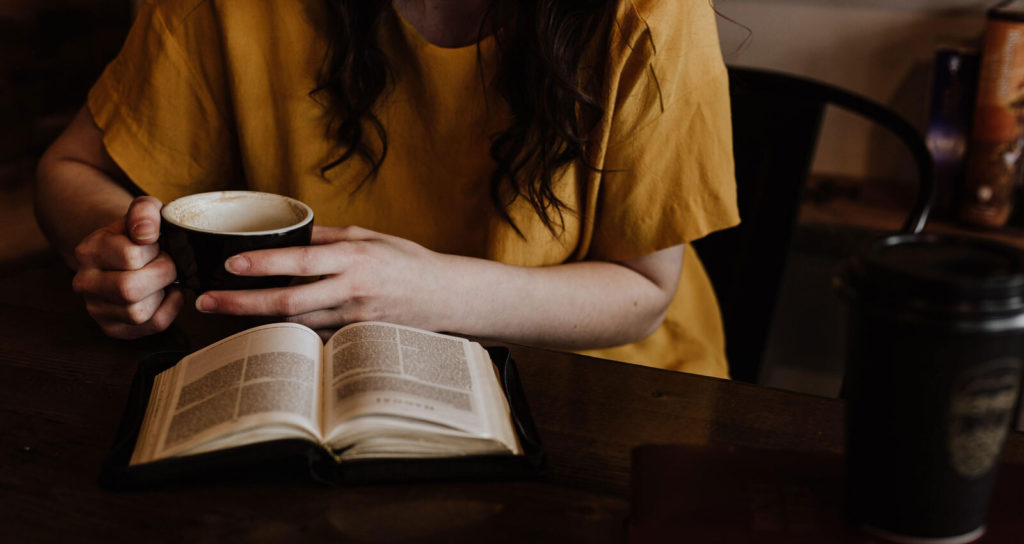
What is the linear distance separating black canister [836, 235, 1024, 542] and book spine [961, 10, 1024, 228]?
3.91 feet

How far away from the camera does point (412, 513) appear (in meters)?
0.58

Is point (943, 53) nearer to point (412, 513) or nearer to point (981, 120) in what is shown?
point (981, 120)

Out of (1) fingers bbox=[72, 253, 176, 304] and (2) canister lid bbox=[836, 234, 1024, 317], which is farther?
(1) fingers bbox=[72, 253, 176, 304]

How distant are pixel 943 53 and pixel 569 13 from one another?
0.93m

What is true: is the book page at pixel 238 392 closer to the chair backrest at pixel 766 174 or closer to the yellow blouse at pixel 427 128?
the yellow blouse at pixel 427 128

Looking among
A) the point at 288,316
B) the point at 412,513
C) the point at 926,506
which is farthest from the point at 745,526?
the point at 288,316

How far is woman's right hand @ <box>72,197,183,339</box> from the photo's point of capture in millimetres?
752

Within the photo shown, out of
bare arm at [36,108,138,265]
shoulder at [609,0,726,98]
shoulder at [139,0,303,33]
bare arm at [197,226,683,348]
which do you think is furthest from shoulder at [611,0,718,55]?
bare arm at [36,108,138,265]

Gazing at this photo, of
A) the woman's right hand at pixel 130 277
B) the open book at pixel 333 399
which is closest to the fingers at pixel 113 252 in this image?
the woman's right hand at pixel 130 277

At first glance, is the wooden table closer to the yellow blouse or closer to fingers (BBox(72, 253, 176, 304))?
fingers (BBox(72, 253, 176, 304))

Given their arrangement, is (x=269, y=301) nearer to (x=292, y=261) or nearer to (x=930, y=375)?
(x=292, y=261)

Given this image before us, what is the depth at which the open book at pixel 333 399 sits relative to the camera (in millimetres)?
601

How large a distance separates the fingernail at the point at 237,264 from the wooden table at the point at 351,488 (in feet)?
0.38

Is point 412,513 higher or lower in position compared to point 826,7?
lower
